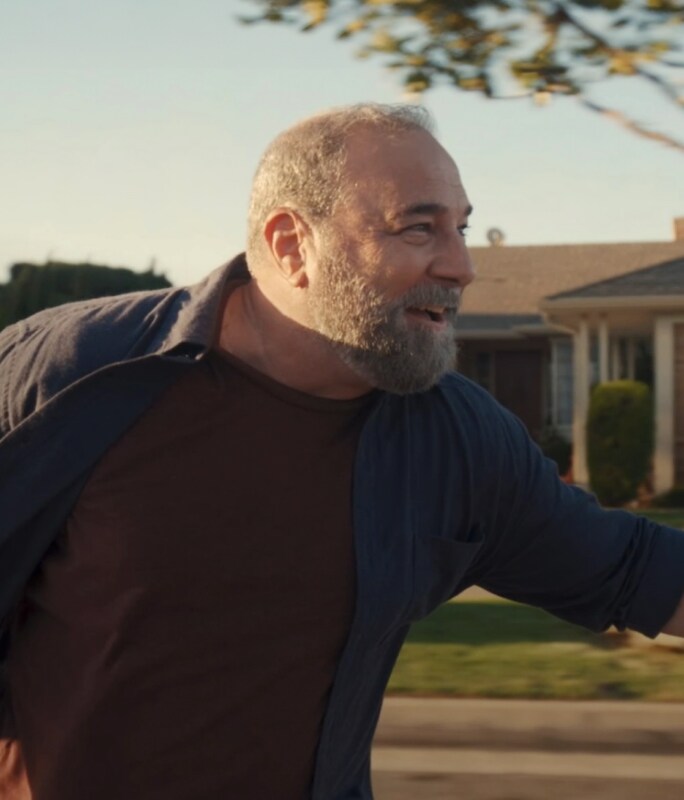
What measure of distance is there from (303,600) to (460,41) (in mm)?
5416

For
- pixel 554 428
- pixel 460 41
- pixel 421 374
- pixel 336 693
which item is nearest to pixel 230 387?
pixel 421 374

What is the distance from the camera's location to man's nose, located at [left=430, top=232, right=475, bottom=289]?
102 inches

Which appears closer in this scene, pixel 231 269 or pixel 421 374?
pixel 421 374

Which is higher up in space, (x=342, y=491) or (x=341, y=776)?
(x=342, y=491)

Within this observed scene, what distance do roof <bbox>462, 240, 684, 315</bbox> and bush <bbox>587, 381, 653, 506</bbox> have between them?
8.00m

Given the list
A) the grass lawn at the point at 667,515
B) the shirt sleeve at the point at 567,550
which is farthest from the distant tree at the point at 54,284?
the shirt sleeve at the point at 567,550

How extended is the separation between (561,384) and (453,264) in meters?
27.0

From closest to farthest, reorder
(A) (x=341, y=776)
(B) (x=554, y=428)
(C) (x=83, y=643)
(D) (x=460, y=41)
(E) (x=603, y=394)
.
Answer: (C) (x=83, y=643), (A) (x=341, y=776), (D) (x=460, y=41), (E) (x=603, y=394), (B) (x=554, y=428)

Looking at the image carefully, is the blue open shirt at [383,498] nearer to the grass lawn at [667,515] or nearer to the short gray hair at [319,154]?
the short gray hair at [319,154]

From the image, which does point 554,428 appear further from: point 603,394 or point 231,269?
point 231,269

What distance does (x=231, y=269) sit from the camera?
2840 millimetres

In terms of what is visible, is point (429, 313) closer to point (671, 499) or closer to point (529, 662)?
point (529, 662)

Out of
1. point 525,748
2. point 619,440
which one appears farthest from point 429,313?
point 619,440

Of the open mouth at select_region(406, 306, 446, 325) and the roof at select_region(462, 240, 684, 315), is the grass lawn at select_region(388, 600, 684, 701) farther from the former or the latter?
the roof at select_region(462, 240, 684, 315)
